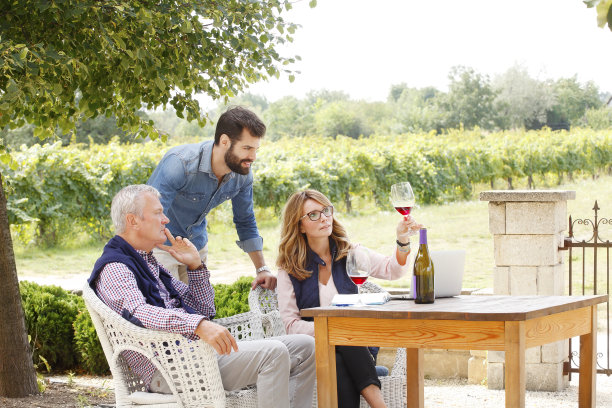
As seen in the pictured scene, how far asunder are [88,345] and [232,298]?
1.15m

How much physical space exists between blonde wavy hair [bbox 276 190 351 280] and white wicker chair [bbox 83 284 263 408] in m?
0.76

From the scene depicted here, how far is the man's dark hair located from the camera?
362 centimetres

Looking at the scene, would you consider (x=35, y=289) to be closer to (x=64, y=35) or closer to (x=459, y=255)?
(x=64, y=35)

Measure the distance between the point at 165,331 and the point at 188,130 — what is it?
3648 cm

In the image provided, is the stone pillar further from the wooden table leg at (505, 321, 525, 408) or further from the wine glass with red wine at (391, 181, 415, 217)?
the wooden table leg at (505, 321, 525, 408)

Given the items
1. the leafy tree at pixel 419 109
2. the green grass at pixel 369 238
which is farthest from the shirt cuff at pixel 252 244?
the leafy tree at pixel 419 109

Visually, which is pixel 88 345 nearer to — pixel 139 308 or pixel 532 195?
pixel 139 308

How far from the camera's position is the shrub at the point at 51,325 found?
215 inches

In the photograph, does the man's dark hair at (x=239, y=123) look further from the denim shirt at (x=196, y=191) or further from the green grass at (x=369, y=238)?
the green grass at (x=369, y=238)

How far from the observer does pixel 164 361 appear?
2.73m

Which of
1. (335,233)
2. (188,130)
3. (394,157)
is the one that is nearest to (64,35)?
(335,233)

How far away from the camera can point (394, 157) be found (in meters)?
16.6

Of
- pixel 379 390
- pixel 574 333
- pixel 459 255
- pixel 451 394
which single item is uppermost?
pixel 459 255

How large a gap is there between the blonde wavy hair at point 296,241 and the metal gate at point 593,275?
1.65m
